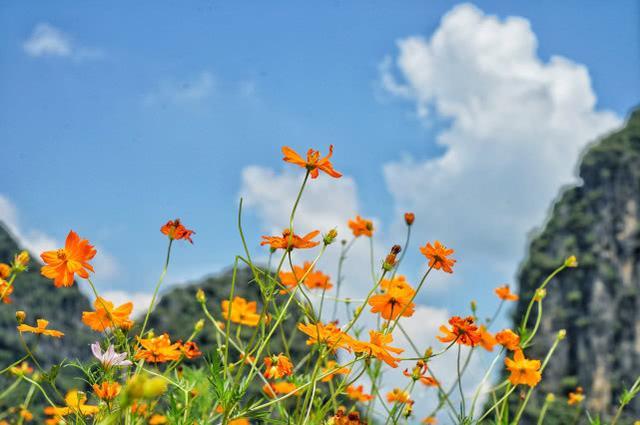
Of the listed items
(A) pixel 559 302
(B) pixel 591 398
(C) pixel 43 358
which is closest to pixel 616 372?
(B) pixel 591 398

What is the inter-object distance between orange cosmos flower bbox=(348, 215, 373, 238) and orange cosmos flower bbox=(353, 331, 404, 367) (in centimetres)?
60

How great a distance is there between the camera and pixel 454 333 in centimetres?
112

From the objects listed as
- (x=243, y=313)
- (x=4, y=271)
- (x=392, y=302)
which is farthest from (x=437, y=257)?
(x=4, y=271)

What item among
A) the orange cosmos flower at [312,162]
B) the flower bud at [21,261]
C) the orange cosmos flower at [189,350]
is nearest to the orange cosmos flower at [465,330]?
the orange cosmos flower at [312,162]

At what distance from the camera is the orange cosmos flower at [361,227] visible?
1609mm

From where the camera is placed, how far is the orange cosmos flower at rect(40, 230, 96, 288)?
101cm

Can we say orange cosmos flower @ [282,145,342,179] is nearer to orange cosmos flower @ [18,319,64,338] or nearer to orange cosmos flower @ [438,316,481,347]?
orange cosmos flower @ [438,316,481,347]

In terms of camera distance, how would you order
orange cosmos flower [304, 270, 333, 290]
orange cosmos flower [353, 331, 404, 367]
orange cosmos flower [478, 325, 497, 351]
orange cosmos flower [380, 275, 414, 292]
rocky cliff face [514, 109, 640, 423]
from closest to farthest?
orange cosmos flower [353, 331, 404, 367]
orange cosmos flower [380, 275, 414, 292]
orange cosmos flower [478, 325, 497, 351]
orange cosmos flower [304, 270, 333, 290]
rocky cliff face [514, 109, 640, 423]

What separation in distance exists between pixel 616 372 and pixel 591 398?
4.68 ft

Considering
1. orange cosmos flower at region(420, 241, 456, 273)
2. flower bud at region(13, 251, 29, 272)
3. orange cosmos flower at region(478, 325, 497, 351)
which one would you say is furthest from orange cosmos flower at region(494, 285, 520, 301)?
flower bud at region(13, 251, 29, 272)

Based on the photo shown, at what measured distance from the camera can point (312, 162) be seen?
3.27 ft

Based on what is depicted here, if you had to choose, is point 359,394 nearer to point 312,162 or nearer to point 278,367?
point 278,367

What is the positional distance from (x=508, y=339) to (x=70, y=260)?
0.88 m

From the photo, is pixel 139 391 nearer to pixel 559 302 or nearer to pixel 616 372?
pixel 616 372
